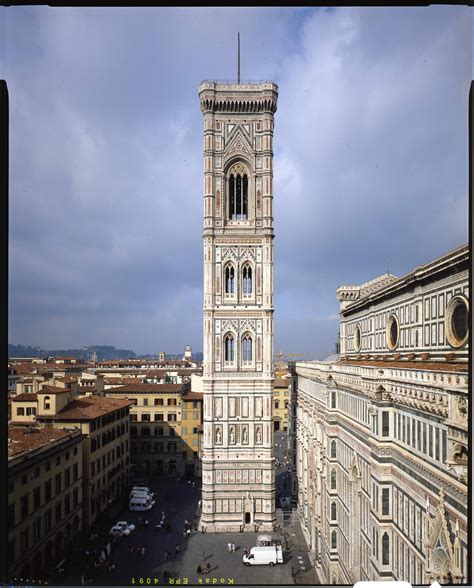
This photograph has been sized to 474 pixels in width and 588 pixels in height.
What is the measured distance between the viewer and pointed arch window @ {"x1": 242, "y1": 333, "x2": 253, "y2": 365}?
22344 mm

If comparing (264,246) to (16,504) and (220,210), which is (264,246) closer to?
(220,210)

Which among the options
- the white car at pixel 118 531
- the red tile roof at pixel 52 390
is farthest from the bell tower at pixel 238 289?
the red tile roof at pixel 52 390

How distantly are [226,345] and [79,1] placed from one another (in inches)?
673

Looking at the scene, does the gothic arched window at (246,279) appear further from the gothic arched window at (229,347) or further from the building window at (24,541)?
the building window at (24,541)

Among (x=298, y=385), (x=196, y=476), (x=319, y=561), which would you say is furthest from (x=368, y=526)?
(x=196, y=476)

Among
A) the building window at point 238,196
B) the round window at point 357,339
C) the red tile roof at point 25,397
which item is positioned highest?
the building window at point 238,196

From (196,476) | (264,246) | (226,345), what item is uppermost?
(264,246)

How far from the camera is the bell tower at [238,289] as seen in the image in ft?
72.0

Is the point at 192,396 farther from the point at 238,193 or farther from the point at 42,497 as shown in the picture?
the point at 42,497

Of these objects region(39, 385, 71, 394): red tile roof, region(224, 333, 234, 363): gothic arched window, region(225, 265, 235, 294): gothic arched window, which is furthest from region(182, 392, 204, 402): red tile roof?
region(39, 385, 71, 394): red tile roof

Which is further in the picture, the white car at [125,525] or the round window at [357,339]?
the white car at [125,525]

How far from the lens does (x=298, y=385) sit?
78.9 ft

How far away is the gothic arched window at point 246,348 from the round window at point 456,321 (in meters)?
13.8

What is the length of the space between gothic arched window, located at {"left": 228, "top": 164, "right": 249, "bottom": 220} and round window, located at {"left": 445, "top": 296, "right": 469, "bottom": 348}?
1492cm
